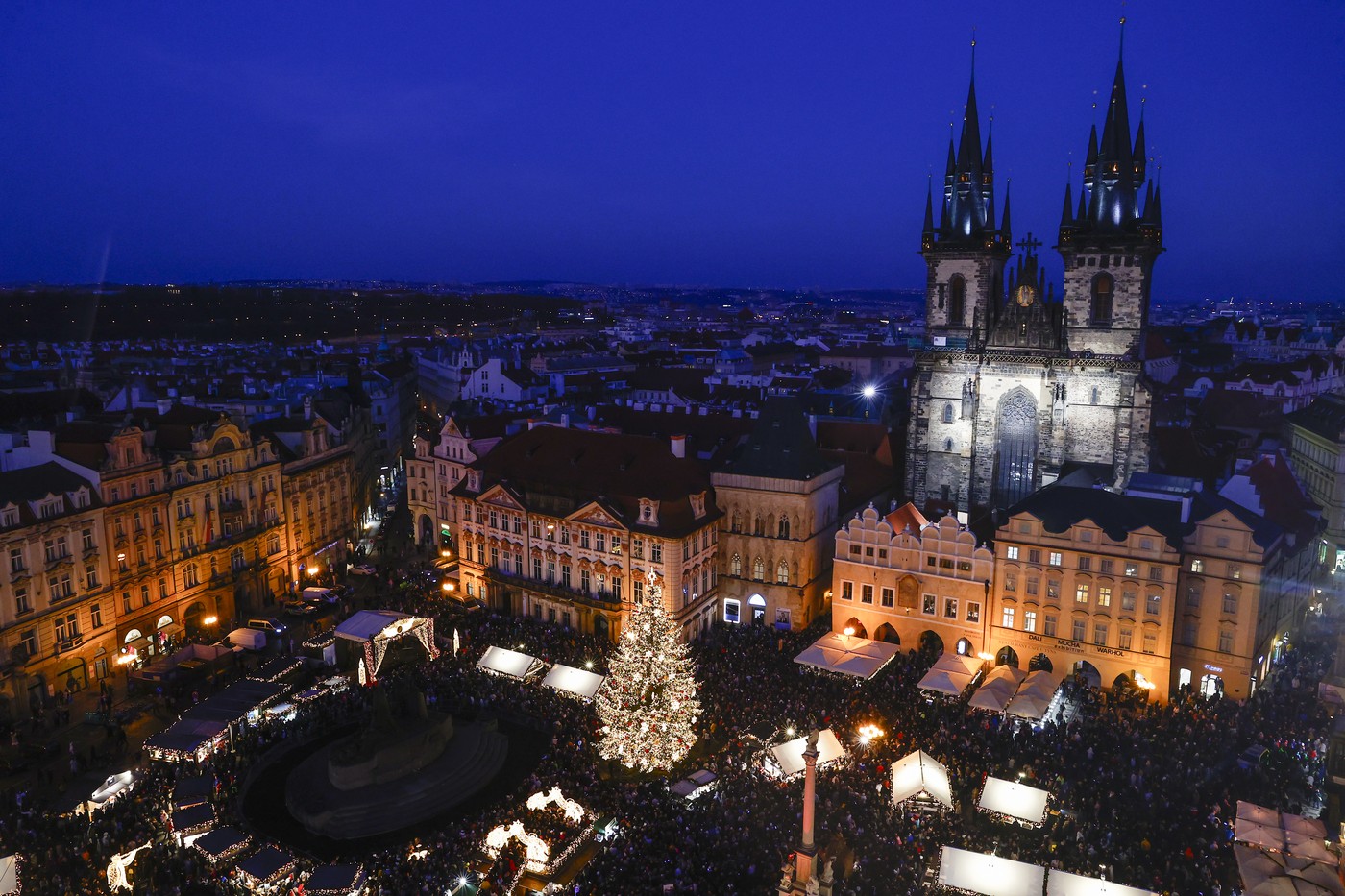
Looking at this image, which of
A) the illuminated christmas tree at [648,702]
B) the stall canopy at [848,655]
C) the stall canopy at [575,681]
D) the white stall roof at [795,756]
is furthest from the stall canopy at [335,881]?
the stall canopy at [848,655]

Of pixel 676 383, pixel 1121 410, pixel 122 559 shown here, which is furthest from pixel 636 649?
pixel 676 383

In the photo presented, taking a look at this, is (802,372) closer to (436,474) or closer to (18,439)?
(436,474)

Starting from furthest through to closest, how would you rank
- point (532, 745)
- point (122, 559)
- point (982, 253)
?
point (982, 253), point (122, 559), point (532, 745)

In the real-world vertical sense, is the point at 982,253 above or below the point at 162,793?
above

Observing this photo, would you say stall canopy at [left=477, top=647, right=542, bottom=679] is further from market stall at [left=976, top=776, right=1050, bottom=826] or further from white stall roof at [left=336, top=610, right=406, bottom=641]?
market stall at [left=976, top=776, right=1050, bottom=826]

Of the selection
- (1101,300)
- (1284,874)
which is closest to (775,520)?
(1101,300)

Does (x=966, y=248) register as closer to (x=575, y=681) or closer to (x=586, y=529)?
(x=586, y=529)

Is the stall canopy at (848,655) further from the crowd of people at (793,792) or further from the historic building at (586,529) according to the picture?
the historic building at (586,529)
